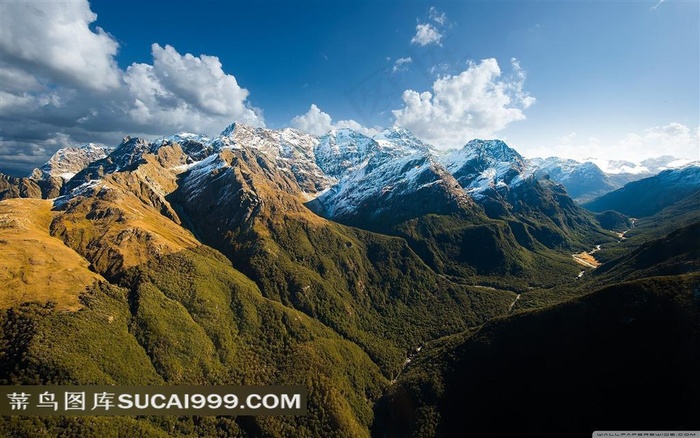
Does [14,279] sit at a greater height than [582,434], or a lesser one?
greater

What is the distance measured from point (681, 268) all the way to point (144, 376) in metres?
310

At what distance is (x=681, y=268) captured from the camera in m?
200

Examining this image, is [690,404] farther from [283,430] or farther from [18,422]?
[18,422]

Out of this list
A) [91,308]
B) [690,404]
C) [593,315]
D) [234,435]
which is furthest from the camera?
[91,308]

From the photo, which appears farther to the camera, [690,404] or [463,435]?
[463,435]

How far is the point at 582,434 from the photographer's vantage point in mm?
138500

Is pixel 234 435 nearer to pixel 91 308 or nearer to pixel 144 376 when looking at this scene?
pixel 144 376

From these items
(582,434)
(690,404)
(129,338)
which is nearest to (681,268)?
(690,404)

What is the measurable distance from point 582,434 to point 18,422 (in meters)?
229

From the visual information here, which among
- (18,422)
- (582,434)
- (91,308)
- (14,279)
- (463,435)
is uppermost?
(14,279)

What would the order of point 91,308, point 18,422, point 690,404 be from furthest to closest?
point 91,308 < point 18,422 < point 690,404

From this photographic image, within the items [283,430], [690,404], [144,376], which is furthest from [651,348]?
[144,376]

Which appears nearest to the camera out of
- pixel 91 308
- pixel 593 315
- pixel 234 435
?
pixel 593 315

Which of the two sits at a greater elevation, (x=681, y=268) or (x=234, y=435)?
(x=681, y=268)
